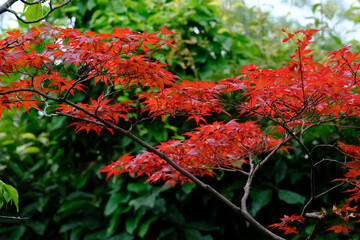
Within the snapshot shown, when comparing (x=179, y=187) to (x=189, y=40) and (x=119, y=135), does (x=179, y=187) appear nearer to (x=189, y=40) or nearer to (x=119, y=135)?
(x=119, y=135)

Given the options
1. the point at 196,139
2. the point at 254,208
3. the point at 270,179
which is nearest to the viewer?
the point at 196,139

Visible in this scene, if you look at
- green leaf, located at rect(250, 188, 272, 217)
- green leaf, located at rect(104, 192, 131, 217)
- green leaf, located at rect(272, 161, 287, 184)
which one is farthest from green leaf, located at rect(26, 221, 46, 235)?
green leaf, located at rect(272, 161, 287, 184)

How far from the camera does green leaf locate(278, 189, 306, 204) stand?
280 centimetres

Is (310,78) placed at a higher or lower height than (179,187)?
higher

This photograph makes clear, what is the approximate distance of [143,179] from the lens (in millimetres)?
3086

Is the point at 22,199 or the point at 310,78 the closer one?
the point at 310,78

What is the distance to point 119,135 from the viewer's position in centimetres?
322

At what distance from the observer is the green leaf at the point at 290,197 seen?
2.80m

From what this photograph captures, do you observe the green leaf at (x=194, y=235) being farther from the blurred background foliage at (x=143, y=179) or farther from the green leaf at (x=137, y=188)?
the green leaf at (x=137, y=188)

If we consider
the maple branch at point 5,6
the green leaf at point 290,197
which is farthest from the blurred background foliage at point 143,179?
the maple branch at point 5,6

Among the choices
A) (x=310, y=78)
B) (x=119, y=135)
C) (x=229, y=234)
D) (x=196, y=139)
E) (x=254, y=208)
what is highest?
(x=310, y=78)

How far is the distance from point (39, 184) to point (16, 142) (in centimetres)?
62

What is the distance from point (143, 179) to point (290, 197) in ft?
3.91

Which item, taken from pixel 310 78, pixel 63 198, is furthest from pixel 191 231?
pixel 310 78
